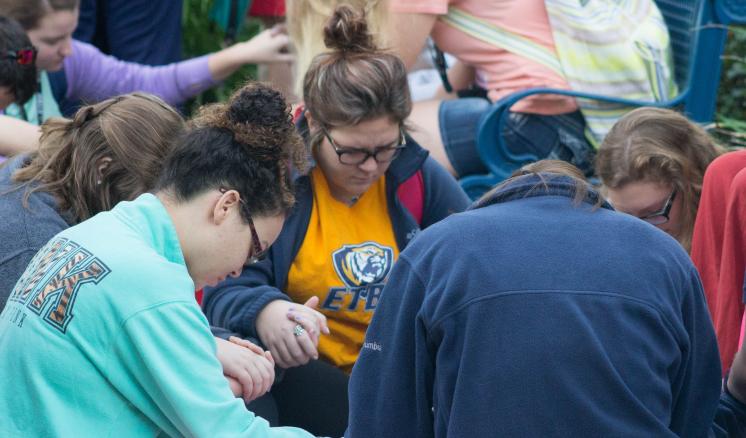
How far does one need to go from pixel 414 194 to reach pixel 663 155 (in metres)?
0.74

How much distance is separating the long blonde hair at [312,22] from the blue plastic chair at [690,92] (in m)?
0.50

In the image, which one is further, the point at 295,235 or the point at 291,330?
the point at 295,235

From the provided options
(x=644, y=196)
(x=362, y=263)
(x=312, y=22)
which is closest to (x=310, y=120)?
(x=362, y=263)

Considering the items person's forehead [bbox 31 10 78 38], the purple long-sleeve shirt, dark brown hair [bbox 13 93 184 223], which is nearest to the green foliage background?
the purple long-sleeve shirt

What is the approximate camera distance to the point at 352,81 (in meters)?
2.97

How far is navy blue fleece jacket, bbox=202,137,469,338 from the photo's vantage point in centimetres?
287

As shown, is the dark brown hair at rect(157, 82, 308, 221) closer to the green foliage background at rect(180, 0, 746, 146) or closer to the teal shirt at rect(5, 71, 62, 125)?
the teal shirt at rect(5, 71, 62, 125)

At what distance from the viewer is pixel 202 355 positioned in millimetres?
1937

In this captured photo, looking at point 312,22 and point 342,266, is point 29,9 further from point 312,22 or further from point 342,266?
point 342,266

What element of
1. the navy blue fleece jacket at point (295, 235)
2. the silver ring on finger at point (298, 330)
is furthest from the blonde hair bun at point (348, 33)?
the silver ring on finger at point (298, 330)

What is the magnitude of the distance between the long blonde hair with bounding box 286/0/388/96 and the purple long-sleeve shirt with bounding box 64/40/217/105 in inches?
24.3

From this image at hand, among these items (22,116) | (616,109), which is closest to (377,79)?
(616,109)

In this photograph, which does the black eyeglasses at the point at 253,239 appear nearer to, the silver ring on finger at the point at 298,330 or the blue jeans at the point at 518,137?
the silver ring on finger at the point at 298,330

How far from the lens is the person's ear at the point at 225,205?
2.09 meters
